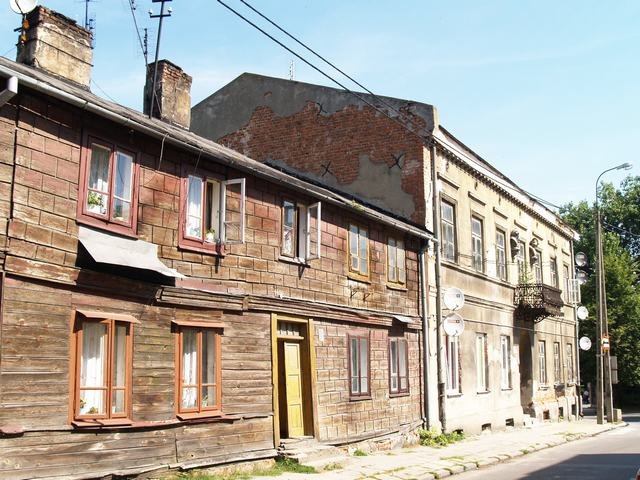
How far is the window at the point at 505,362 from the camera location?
25.2 metres

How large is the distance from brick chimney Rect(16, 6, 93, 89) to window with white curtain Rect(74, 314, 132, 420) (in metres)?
4.49

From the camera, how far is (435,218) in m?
20.9

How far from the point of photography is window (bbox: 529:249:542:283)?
29859 millimetres

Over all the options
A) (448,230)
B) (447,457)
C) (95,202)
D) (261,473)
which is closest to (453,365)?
(448,230)

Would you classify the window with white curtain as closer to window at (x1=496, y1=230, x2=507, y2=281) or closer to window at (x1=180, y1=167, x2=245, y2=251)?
window at (x1=180, y1=167, x2=245, y2=251)

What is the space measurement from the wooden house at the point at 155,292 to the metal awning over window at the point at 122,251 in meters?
0.03

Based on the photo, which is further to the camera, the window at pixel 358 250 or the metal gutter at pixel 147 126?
the window at pixel 358 250

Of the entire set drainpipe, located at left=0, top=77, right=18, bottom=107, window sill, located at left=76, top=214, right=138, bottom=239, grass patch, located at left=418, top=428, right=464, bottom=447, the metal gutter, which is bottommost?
grass patch, located at left=418, top=428, right=464, bottom=447

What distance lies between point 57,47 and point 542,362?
22.5 m

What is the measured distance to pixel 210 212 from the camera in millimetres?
13172

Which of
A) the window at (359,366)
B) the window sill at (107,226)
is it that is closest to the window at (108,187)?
the window sill at (107,226)

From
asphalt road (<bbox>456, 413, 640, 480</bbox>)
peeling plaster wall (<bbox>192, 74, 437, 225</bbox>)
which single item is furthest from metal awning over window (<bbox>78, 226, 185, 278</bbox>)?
peeling plaster wall (<bbox>192, 74, 437, 225</bbox>)

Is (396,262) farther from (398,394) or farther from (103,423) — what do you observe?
(103,423)

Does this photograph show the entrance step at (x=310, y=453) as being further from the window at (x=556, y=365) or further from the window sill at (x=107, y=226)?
the window at (x=556, y=365)
